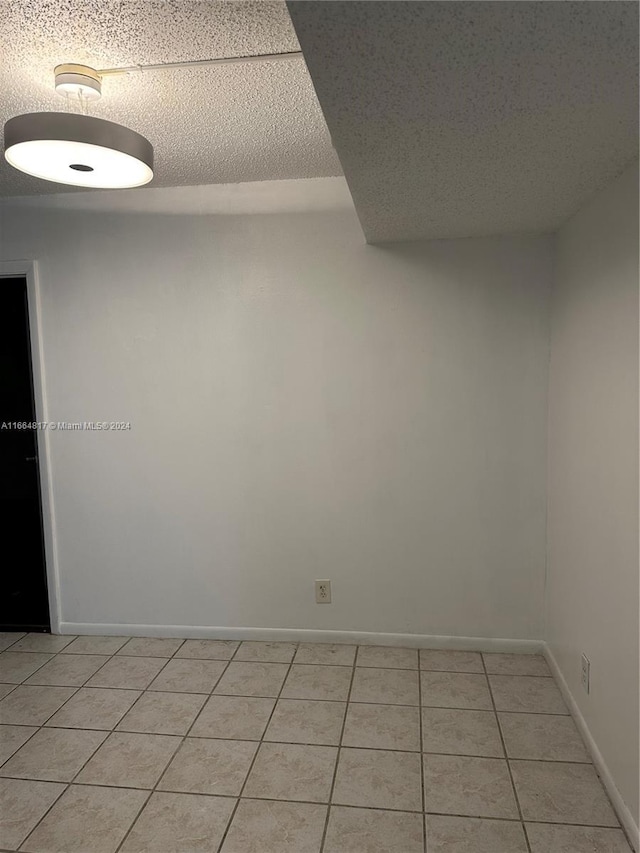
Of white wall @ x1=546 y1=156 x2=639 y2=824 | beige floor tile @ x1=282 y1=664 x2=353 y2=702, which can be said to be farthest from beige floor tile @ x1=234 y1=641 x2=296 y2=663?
white wall @ x1=546 y1=156 x2=639 y2=824

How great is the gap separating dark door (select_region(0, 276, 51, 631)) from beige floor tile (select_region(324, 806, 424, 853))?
2.11 meters

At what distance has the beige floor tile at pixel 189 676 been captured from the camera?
98.6 inches

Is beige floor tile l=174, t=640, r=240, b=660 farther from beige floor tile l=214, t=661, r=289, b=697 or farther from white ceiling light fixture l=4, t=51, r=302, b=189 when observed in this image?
white ceiling light fixture l=4, t=51, r=302, b=189

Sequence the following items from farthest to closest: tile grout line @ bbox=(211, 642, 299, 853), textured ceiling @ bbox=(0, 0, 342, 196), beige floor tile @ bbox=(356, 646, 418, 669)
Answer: beige floor tile @ bbox=(356, 646, 418, 669) < tile grout line @ bbox=(211, 642, 299, 853) < textured ceiling @ bbox=(0, 0, 342, 196)

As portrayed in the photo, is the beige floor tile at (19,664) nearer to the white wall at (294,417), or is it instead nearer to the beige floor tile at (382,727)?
the white wall at (294,417)

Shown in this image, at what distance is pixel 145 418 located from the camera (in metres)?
2.92

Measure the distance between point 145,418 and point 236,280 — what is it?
0.86m

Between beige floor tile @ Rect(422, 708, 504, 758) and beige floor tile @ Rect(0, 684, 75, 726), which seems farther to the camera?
beige floor tile @ Rect(0, 684, 75, 726)

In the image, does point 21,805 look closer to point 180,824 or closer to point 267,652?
point 180,824

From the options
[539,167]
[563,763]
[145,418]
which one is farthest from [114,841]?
[539,167]

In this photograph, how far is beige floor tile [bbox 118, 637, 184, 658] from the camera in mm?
2830

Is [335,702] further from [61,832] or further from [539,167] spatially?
[539,167]

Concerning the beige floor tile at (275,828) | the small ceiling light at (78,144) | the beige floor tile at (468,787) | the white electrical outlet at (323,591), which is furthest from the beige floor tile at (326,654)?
the small ceiling light at (78,144)

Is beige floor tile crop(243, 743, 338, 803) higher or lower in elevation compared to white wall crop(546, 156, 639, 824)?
lower
